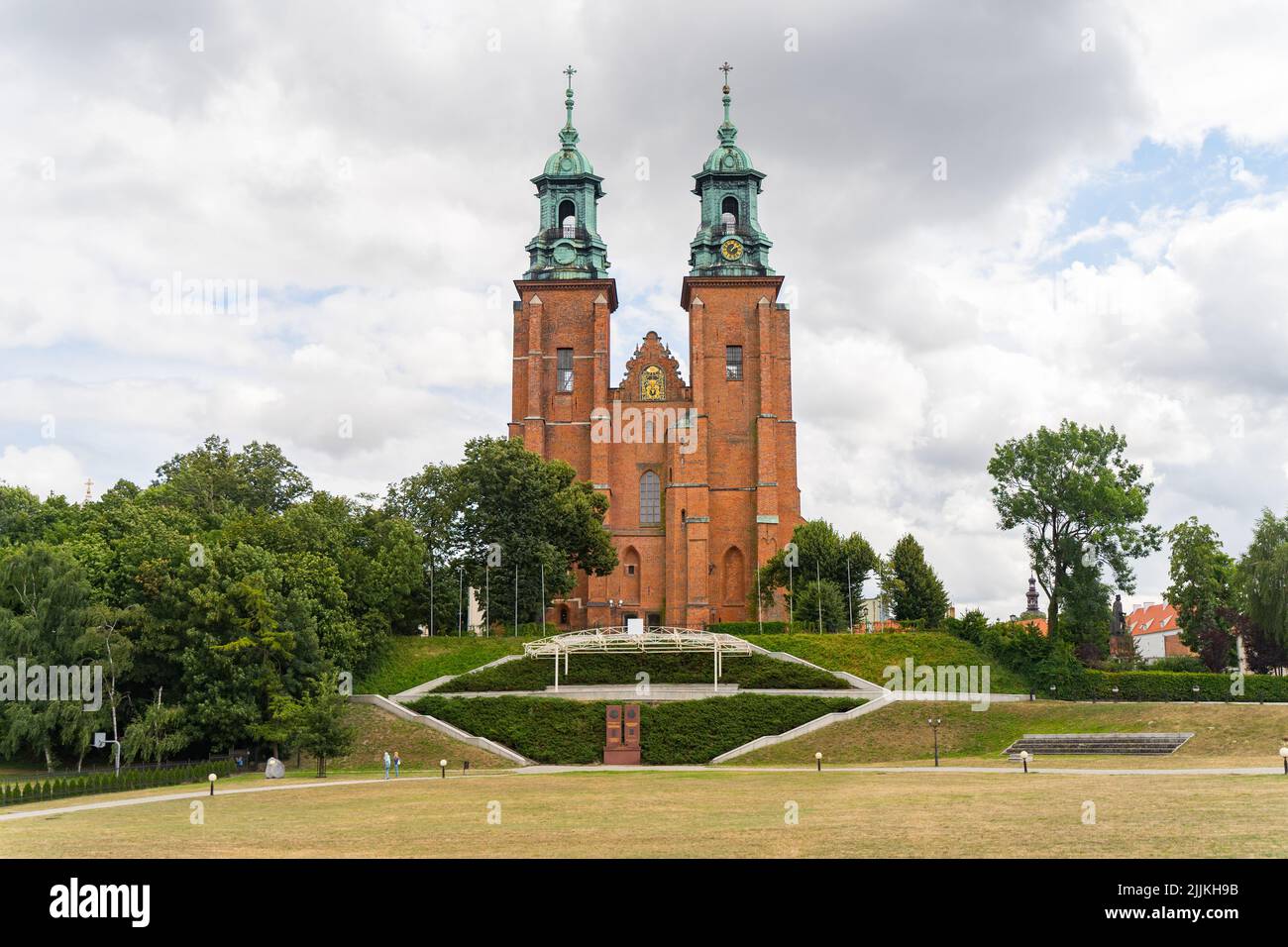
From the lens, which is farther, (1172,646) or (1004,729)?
(1172,646)

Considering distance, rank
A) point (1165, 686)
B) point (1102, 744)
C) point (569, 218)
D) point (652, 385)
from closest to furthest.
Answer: point (1102, 744), point (1165, 686), point (652, 385), point (569, 218)

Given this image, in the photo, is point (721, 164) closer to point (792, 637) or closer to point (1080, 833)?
point (792, 637)

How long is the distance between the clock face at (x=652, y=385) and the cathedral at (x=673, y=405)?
0.31ft

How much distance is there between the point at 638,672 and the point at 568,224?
3701 cm

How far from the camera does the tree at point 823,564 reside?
67.9 m

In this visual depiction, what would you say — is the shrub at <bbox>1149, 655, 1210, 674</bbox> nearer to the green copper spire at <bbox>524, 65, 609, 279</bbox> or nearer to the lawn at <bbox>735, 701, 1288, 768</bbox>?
the lawn at <bbox>735, 701, 1288, 768</bbox>

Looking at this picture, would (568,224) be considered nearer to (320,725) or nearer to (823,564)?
(823,564)

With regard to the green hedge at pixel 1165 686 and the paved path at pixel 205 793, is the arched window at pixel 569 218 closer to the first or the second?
the green hedge at pixel 1165 686

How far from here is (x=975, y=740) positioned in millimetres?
44250

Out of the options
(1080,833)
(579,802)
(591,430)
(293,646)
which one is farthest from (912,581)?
(1080,833)

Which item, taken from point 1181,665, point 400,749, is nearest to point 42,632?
point 400,749

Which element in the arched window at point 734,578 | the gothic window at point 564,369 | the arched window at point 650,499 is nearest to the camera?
the arched window at point 734,578

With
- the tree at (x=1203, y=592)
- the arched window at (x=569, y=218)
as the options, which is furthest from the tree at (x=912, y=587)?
the arched window at (x=569, y=218)

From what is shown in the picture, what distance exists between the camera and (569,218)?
77.8m
